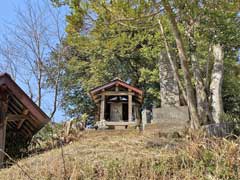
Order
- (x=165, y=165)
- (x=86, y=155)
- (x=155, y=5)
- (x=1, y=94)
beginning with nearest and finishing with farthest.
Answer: (x=165, y=165)
(x=86, y=155)
(x=155, y=5)
(x=1, y=94)

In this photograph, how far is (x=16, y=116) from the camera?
9.03 meters

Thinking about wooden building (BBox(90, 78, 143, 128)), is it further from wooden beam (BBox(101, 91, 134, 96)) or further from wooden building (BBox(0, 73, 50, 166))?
wooden building (BBox(0, 73, 50, 166))

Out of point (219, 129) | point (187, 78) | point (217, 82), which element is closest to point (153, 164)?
point (187, 78)

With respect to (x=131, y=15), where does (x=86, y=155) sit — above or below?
below

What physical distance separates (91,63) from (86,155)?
11569 mm

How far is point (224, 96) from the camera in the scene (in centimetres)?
1583

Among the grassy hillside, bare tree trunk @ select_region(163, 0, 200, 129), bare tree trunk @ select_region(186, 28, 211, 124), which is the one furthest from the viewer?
bare tree trunk @ select_region(186, 28, 211, 124)

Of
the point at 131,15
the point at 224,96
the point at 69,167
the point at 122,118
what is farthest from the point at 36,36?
the point at 69,167

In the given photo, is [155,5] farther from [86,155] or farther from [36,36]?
[36,36]

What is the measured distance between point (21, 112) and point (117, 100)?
16.9 feet

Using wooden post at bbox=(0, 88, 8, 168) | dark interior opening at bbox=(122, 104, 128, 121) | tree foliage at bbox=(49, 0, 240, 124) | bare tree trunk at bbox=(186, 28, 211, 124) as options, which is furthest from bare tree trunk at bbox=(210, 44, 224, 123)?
wooden post at bbox=(0, 88, 8, 168)

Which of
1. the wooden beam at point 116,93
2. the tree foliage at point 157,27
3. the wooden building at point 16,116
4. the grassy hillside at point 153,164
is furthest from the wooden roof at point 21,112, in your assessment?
the wooden beam at point 116,93

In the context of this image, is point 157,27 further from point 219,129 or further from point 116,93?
point 116,93

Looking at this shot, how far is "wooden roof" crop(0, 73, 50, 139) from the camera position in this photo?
27.2 feet
